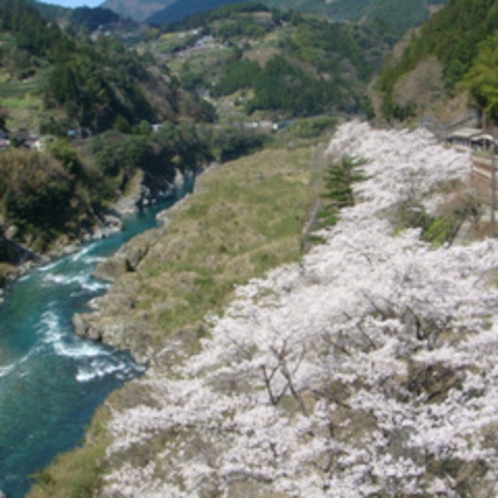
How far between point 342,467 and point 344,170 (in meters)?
17.7

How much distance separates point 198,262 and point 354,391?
20728 millimetres

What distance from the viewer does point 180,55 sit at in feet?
480

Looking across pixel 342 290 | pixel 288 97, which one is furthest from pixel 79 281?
pixel 288 97

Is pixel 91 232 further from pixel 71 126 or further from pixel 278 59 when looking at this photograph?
pixel 278 59

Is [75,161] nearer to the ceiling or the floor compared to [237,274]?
nearer to the ceiling

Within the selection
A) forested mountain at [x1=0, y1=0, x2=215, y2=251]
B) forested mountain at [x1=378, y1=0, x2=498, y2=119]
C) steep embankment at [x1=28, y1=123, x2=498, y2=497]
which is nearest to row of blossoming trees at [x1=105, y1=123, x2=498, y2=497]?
steep embankment at [x1=28, y1=123, x2=498, y2=497]

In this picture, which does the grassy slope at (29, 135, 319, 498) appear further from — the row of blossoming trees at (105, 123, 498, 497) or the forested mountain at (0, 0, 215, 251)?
the forested mountain at (0, 0, 215, 251)

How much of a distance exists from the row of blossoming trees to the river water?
19.3 ft

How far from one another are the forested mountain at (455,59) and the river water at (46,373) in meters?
21.1

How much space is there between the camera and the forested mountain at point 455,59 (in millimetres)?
28922

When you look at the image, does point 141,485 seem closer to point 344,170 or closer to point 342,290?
point 342,290

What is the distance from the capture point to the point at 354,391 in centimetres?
833

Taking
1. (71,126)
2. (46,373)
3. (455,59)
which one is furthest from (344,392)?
(71,126)

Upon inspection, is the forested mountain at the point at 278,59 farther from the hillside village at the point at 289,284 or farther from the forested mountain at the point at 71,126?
the hillside village at the point at 289,284
